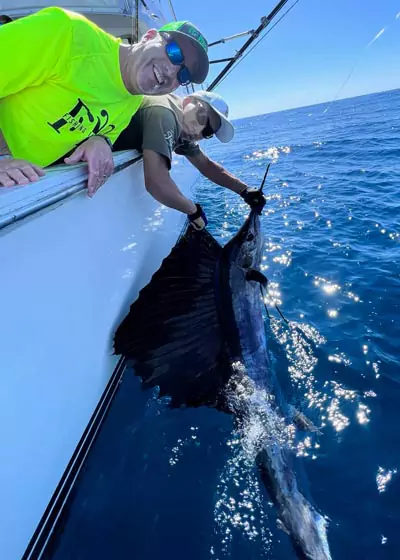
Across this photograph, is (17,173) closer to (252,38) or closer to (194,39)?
(194,39)

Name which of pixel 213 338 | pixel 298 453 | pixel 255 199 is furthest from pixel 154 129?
pixel 298 453

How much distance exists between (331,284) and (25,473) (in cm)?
284

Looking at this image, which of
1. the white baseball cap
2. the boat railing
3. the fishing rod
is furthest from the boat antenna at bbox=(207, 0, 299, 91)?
the boat railing

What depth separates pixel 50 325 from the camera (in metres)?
1.33

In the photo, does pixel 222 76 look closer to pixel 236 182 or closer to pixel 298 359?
pixel 236 182

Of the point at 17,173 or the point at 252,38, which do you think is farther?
the point at 252,38

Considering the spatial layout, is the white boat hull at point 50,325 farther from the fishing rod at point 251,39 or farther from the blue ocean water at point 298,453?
the fishing rod at point 251,39

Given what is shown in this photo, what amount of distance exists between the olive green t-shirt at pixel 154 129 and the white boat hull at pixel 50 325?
34 centimetres

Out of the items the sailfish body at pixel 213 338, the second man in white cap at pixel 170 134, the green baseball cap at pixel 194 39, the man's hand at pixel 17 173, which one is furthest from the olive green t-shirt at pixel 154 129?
the man's hand at pixel 17 173

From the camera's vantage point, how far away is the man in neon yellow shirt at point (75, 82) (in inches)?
53.0

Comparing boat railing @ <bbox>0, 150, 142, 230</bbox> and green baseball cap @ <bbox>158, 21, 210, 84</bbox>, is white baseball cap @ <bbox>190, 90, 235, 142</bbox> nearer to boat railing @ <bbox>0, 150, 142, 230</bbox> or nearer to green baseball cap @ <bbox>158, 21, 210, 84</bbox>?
green baseball cap @ <bbox>158, 21, 210, 84</bbox>

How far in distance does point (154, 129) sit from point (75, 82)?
2.13ft

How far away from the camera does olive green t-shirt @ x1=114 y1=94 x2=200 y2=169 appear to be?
210cm

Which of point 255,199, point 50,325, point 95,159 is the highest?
point 95,159
